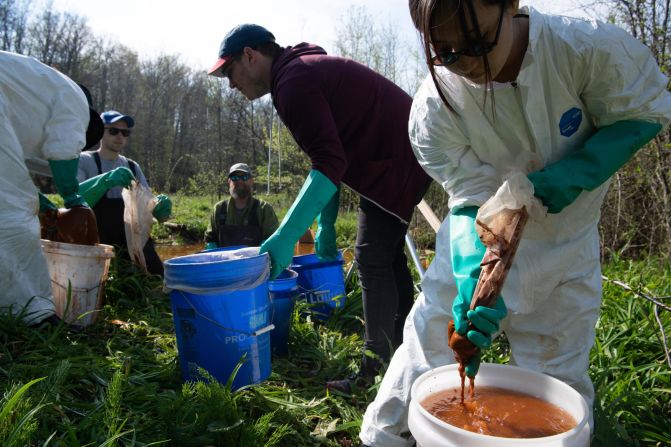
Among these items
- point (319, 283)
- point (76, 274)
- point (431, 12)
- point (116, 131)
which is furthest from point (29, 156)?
point (431, 12)

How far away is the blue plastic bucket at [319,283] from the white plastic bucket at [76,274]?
134 cm

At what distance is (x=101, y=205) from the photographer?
4.48 meters

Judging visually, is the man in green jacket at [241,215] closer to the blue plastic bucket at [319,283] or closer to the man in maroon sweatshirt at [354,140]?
the blue plastic bucket at [319,283]

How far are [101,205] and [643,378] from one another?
435 cm

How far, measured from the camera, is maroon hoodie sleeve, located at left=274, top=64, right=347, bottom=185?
7.24 feet

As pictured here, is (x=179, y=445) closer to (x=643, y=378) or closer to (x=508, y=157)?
(x=508, y=157)

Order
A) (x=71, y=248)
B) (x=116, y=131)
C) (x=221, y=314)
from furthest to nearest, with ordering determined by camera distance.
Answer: (x=116, y=131), (x=71, y=248), (x=221, y=314)

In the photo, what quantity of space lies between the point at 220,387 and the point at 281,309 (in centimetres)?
106

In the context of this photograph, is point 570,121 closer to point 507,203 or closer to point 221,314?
point 507,203

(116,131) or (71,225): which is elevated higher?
(116,131)

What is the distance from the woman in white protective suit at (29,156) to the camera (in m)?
2.86

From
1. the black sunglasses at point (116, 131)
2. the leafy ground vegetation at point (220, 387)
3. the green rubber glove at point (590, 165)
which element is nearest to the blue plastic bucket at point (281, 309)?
the leafy ground vegetation at point (220, 387)

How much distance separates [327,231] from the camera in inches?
126

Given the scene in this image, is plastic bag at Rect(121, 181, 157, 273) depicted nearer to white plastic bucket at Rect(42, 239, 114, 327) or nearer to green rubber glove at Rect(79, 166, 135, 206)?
green rubber glove at Rect(79, 166, 135, 206)
